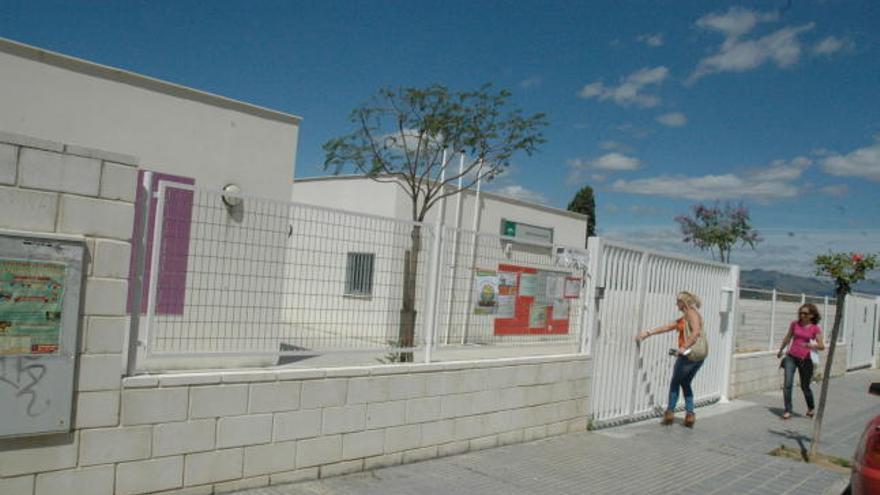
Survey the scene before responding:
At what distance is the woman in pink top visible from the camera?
1046 cm

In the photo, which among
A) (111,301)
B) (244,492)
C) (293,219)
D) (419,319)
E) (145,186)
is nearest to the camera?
(111,301)

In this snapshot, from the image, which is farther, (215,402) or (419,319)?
(419,319)

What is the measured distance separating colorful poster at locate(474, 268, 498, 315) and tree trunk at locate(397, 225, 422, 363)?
836 millimetres

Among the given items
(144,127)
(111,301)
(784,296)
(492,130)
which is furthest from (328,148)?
(111,301)

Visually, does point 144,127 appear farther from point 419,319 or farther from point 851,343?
point 851,343

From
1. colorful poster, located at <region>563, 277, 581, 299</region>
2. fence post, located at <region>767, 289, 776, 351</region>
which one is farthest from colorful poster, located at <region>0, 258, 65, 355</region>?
fence post, located at <region>767, 289, 776, 351</region>

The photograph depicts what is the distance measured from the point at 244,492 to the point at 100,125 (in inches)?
277

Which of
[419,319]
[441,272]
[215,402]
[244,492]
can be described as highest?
[441,272]

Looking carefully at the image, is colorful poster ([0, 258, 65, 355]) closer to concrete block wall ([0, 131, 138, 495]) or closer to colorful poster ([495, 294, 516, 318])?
concrete block wall ([0, 131, 138, 495])

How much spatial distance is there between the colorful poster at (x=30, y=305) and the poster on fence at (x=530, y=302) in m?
4.42

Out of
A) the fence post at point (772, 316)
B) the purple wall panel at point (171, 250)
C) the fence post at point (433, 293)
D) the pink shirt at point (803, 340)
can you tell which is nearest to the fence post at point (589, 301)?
the fence post at point (433, 293)

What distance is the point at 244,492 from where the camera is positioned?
5.06m

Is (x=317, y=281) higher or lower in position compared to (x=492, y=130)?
lower

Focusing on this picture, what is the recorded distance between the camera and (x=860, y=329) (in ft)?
64.8
